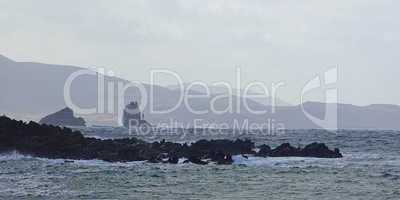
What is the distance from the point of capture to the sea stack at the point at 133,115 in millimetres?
178250

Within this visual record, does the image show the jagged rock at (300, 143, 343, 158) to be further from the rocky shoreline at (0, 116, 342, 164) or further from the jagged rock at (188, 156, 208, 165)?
the jagged rock at (188, 156, 208, 165)

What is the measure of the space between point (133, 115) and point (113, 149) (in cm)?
13026

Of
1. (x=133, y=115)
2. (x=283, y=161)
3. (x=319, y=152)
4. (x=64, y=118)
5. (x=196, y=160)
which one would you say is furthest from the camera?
(x=133, y=115)

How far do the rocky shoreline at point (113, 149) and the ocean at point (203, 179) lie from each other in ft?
3.96

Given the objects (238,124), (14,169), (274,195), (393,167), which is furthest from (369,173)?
(238,124)

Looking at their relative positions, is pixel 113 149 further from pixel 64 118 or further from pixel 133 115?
pixel 64 118

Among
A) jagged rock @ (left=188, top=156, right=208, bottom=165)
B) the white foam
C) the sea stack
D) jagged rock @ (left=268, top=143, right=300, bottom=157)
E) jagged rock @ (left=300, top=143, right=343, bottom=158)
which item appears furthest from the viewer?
the sea stack

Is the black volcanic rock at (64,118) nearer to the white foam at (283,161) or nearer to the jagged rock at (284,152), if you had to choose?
the jagged rock at (284,152)

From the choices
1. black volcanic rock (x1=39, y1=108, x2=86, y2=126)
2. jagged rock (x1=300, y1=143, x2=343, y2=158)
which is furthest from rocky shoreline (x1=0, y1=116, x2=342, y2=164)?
black volcanic rock (x1=39, y1=108, x2=86, y2=126)

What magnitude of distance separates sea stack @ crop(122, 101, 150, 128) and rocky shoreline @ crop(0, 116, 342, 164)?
4874 inches

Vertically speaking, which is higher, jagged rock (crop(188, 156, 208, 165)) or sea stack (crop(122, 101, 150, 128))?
sea stack (crop(122, 101, 150, 128))

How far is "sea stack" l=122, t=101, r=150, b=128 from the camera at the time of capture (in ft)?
585

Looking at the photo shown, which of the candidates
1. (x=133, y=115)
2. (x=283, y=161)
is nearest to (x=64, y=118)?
(x=133, y=115)

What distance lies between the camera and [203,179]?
33.7 meters
